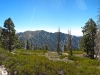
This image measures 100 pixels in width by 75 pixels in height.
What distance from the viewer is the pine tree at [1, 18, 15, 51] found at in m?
51.8

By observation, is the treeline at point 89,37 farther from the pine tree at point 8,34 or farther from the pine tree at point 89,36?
the pine tree at point 8,34

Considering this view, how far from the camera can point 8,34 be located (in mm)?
53562

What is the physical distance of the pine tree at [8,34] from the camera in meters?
51.8

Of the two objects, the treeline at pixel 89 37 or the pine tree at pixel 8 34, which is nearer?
the treeline at pixel 89 37

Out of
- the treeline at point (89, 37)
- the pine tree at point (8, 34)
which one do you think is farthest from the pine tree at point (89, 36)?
the pine tree at point (8, 34)

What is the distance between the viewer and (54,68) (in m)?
12.8

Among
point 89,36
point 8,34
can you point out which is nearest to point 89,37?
point 89,36

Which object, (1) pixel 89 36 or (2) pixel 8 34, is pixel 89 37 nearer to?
(1) pixel 89 36

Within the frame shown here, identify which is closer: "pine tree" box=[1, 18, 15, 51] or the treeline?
the treeline

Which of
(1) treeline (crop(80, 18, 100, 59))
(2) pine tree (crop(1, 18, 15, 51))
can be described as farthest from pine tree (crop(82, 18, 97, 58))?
(2) pine tree (crop(1, 18, 15, 51))

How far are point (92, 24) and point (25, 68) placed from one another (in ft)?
122

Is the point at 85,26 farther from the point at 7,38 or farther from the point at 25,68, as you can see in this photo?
the point at 25,68

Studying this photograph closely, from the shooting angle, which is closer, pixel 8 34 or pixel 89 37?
pixel 89 37

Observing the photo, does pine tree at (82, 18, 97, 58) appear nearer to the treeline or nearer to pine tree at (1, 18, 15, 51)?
the treeline
